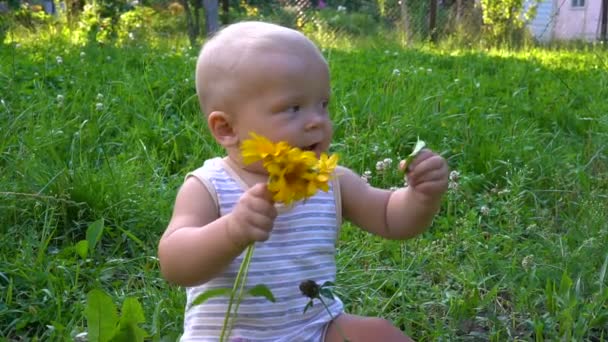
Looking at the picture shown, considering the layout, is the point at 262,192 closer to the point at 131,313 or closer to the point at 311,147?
the point at 311,147

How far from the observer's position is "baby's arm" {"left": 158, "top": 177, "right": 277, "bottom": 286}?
4.34 ft

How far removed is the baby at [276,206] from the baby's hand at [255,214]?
16 cm

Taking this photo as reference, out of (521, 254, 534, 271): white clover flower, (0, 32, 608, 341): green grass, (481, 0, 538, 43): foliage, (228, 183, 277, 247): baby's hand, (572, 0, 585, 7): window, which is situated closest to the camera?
(228, 183, 277, 247): baby's hand

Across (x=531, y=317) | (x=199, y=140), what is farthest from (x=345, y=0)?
(x=531, y=317)

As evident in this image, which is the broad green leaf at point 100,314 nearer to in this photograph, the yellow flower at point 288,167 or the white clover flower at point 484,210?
the yellow flower at point 288,167

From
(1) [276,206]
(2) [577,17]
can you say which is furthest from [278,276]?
(2) [577,17]

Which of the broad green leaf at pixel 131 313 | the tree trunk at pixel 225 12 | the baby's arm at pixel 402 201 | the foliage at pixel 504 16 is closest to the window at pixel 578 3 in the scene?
the foliage at pixel 504 16

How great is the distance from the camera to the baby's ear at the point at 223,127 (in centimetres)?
167

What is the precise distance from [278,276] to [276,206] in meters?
0.13

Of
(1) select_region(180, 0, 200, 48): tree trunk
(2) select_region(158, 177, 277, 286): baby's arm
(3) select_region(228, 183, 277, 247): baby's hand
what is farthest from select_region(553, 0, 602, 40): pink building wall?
(3) select_region(228, 183, 277, 247): baby's hand

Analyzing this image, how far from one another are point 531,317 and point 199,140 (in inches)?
64.9

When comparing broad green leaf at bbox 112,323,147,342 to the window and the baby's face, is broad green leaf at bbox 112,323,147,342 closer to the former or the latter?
the baby's face

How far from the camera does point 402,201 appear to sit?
1742 millimetres

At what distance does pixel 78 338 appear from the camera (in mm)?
1952
